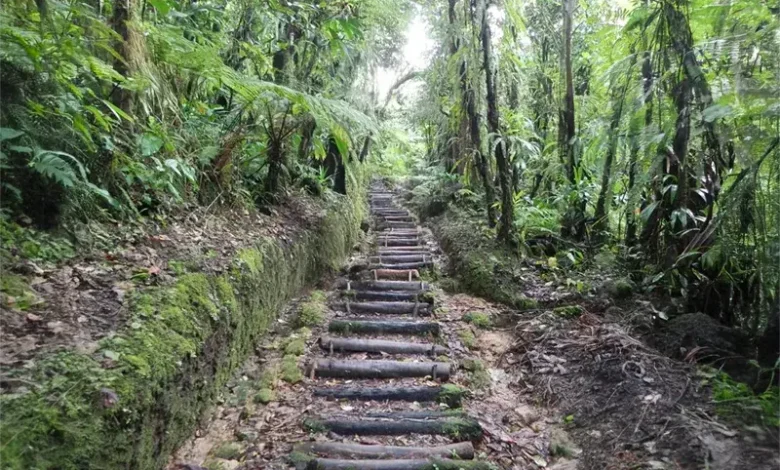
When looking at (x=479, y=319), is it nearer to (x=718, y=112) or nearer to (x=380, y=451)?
(x=380, y=451)

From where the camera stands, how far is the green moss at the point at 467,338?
4.74 metres

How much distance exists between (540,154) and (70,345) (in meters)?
7.02

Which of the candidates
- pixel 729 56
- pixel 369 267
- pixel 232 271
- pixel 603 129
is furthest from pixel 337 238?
pixel 729 56

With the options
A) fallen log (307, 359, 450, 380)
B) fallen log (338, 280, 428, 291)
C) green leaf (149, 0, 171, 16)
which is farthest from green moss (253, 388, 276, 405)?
green leaf (149, 0, 171, 16)

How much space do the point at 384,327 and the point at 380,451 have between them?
1.96m

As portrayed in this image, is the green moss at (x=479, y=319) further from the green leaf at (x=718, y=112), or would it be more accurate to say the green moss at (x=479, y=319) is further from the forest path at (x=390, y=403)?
the green leaf at (x=718, y=112)

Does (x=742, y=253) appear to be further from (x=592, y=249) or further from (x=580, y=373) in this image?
(x=592, y=249)

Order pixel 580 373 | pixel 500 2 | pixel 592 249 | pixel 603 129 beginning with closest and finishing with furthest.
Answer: pixel 580 373 → pixel 603 129 → pixel 592 249 → pixel 500 2

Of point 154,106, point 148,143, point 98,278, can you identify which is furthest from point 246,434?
point 154,106

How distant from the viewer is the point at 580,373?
12.5 ft

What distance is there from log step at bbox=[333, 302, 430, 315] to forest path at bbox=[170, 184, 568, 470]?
12mm

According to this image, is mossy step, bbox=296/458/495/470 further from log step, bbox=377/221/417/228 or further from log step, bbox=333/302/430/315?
log step, bbox=377/221/417/228

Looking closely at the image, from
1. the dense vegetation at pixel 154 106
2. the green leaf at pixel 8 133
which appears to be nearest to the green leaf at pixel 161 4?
the dense vegetation at pixel 154 106

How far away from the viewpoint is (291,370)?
4.11 metres
